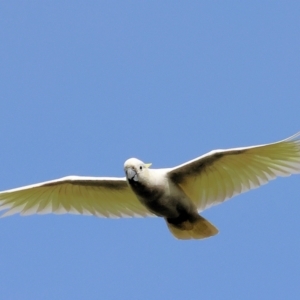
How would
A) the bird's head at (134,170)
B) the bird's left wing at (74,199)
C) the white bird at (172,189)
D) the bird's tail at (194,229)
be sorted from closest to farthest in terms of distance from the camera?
the bird's head at (134,170), the white bird at (172,189), the bird's tail at (194,229), the bird's left wing at (74,199)

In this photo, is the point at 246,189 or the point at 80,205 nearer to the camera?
the point at 246,189

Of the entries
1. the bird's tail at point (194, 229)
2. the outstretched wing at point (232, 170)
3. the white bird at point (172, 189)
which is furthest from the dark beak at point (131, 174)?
the bird's tail at point (194, 229)

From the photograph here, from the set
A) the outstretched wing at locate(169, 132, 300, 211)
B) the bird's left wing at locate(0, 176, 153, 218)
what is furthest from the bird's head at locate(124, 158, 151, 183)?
the bird's left wing at locate(0, 176, 153, 218)

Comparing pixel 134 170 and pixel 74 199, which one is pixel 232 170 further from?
pixel 74 199

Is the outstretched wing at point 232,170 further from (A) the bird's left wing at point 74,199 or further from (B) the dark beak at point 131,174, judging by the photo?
(A) the bird's left wing at point 74,199

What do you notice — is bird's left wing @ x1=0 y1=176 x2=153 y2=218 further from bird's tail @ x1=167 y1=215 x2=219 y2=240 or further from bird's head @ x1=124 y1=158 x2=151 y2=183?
bird's head @ x1=124 y1=158 x2=151 y2=183

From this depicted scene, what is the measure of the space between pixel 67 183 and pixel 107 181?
1.83ft

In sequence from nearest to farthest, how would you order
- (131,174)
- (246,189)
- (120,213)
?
1. (131,174)
2. (246,189)
3. (120,213)

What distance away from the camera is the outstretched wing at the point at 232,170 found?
12008 mm

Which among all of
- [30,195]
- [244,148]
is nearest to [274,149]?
[244,148]

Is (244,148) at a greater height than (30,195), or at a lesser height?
lesser

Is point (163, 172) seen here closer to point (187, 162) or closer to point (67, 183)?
point (187, 162)

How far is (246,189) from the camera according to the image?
12.4 meters

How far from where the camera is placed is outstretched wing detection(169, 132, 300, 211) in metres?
12.0
